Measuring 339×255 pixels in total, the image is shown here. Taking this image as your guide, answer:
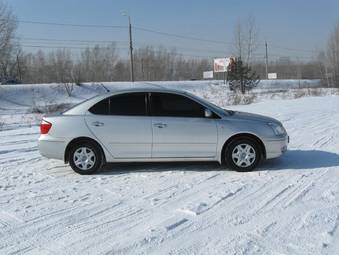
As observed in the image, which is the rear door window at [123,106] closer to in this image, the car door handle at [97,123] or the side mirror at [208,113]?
the car door handle at [97,123]

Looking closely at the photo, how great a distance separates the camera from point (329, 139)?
10.8 meters

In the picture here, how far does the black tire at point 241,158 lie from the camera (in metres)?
7.55

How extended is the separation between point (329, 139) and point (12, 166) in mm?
7479

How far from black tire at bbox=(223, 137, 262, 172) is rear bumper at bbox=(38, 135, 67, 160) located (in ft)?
9.47

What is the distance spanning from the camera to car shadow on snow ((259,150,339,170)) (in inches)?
310

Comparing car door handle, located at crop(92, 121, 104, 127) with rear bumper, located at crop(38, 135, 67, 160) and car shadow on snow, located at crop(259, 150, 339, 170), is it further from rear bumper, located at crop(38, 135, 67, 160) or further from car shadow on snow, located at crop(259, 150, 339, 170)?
car shadow on snow, located at crop(259, 150, 339, 170)

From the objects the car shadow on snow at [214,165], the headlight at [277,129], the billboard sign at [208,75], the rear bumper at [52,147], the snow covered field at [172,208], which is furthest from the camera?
the billboard sign at [208,75]

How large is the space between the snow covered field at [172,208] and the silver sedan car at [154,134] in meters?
0.31

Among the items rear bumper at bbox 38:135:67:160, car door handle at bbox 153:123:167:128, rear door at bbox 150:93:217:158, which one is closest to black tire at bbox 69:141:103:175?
rear bumper at bbox 38:135:67:160

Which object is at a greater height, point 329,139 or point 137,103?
point 137,103

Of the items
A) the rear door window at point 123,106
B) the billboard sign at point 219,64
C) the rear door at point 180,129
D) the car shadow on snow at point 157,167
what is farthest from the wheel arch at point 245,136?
the billboard sign at point 219,64

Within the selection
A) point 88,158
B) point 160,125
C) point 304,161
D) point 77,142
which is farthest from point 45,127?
point 304,161

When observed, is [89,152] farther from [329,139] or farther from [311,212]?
[329,139]

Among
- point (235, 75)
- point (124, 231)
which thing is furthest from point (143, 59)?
point (124, 231)
